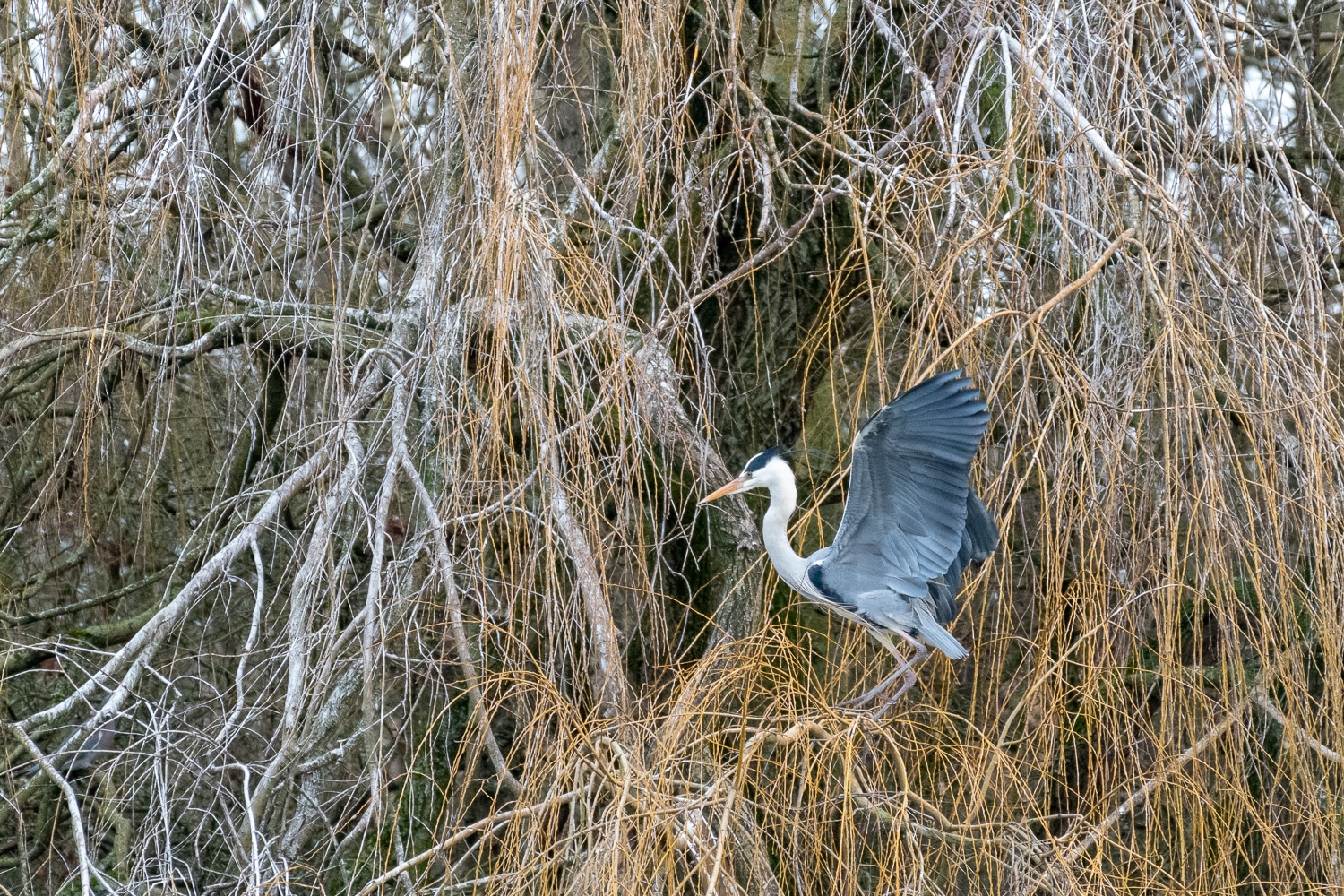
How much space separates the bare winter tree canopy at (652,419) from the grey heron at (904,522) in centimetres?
6

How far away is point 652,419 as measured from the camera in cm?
196

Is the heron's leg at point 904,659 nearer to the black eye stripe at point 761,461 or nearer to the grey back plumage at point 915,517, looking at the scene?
the grey back plumage at point 915,517

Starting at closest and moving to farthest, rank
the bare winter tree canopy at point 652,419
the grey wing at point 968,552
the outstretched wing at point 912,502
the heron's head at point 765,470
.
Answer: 1. the bare winter tree canopy at point 652,419
2. the outstretched wing at point 912,502
3. the grey wing at point 968,552
4. the heron's head at point 765,470

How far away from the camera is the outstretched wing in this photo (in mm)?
1793

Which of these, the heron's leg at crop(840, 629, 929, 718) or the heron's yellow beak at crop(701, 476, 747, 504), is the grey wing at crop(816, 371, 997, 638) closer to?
the heron's leg at crop(840, 629, 929, 718)

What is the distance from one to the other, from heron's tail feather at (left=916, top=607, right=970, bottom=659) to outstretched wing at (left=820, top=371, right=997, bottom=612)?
13mm

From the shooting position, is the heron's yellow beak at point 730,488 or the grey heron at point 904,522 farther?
the heron's yellow beak at point 730,488

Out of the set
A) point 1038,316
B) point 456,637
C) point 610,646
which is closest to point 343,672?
point 456,637

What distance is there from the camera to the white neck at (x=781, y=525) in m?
2.20

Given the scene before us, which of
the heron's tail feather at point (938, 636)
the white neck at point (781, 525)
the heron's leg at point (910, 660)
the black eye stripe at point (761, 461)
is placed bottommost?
the heron's leg at point (910, 660)

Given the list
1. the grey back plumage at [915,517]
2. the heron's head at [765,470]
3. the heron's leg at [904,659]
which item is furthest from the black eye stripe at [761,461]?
the heron's leg at [904,659]

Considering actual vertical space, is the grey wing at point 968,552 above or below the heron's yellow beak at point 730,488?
below

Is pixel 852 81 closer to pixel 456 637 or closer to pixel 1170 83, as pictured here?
pixel 1170 83

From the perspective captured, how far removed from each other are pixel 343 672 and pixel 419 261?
65 centimetres
